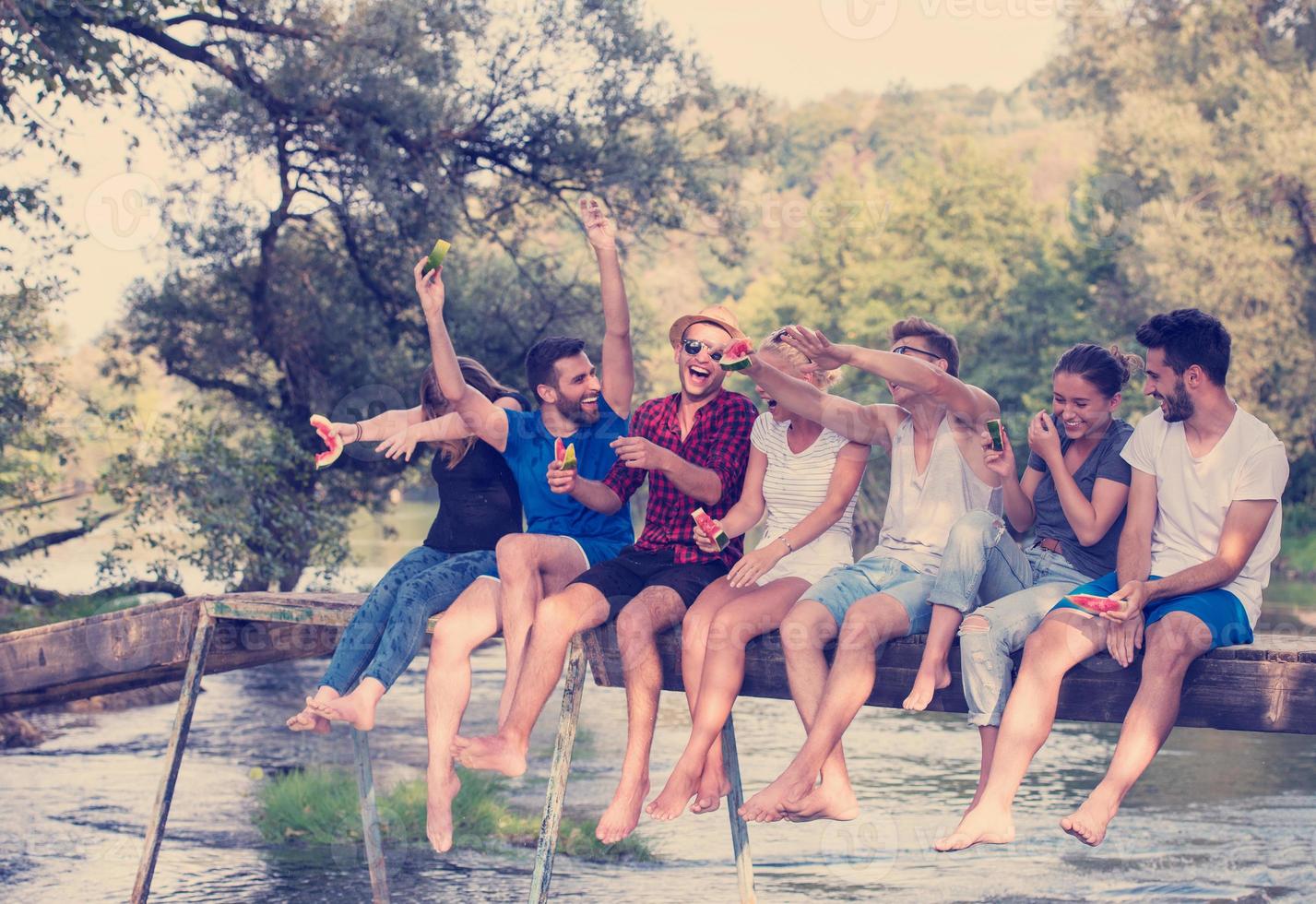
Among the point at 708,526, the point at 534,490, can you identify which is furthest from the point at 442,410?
the point at 708,526

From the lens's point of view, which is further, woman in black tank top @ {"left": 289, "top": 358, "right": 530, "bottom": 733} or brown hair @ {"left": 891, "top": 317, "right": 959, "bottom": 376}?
woman in black tank top @ {"left": 289, "top": 358, "right": 530, "bottom": 733}

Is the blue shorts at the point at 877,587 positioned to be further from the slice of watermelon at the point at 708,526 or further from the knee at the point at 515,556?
the knee at the point at 515,556

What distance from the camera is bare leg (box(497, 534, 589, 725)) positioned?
6004mm

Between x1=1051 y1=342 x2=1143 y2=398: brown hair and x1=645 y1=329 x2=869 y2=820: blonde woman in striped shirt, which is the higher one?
x1=1051 y1=342 x2=1143 y2=398: brown hair

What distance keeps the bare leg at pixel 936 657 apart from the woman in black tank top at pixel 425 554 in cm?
196

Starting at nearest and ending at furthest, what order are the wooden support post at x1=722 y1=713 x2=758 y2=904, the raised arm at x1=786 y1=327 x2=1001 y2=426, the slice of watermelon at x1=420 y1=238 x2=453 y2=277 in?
1. the raised arm at x1=786 y1=327 x2=1001 y2=426
2. the slice of watermelon at x1=420 y1=238 x2=453 y2=277
3. the wooden support post at x1=722 y1=713 x2=758 y2=904

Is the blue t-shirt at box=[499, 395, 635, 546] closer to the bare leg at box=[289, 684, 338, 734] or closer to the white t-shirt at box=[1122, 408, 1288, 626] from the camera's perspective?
the bare leg at box=[289, 684, 338, 734]

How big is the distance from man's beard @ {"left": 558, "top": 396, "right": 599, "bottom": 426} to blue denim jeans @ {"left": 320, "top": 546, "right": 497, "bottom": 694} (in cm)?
69

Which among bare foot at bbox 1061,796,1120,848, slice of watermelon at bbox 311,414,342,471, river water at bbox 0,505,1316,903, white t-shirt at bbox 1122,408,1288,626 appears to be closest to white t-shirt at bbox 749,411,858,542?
white t-shirt at bbox 1122,408,1288,626

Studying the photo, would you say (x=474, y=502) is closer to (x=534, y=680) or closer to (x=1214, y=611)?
(x=534, y=680)

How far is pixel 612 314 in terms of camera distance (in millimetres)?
6555

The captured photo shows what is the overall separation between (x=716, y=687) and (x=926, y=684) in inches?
29.9

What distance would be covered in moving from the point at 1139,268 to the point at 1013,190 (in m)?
14.5

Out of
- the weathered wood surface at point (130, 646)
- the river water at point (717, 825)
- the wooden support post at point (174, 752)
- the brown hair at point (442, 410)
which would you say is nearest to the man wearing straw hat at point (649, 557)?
the brown hair at point (442, 410)
